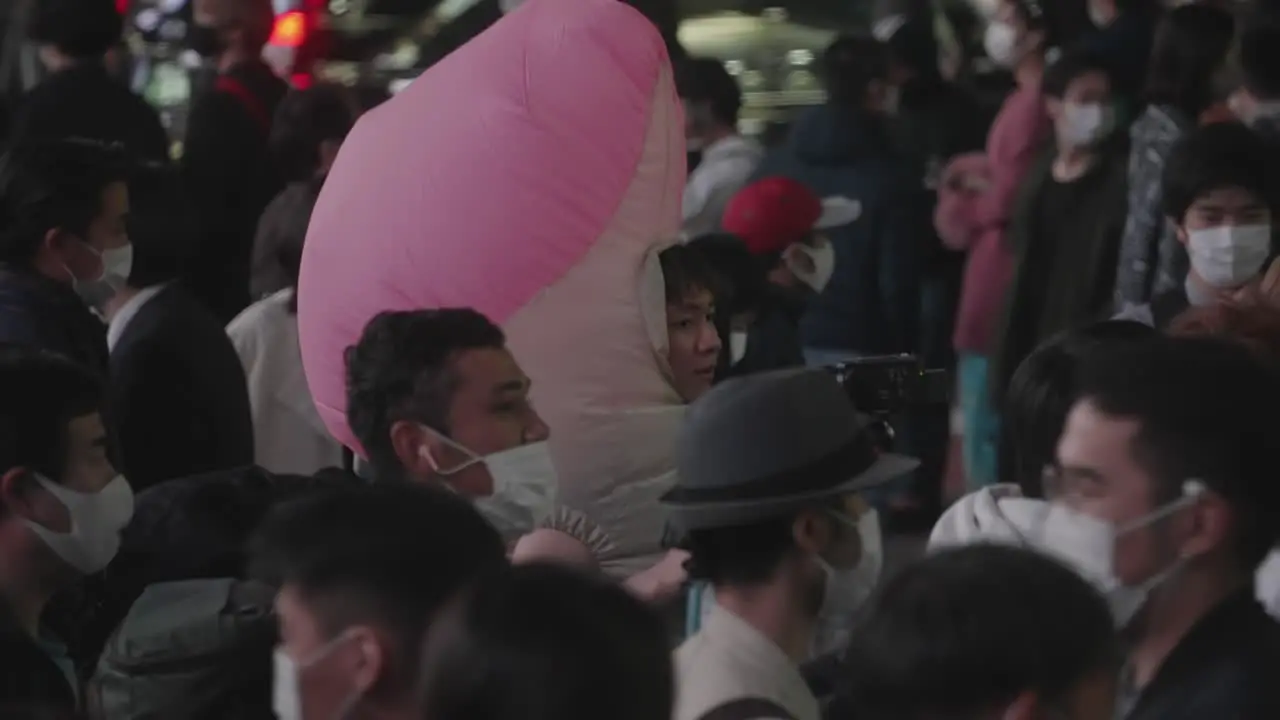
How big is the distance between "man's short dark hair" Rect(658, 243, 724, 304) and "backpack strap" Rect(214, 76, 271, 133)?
2.97 meters

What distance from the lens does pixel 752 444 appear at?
121 inches

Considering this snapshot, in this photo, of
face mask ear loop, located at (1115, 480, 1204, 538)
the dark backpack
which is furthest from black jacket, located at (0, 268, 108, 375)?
face mask ear loop, located at (1115, 480, 1204, 538)

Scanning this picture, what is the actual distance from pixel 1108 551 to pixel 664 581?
1072 mm

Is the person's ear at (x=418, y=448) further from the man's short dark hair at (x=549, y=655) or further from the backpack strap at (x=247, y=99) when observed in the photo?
the backpack strap at (x=247, y=99)

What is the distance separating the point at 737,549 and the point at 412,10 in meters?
8.07

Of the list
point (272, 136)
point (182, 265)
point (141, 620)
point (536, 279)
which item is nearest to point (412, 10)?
point (272, 136)

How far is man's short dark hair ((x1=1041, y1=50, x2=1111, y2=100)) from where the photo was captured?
22.5ft

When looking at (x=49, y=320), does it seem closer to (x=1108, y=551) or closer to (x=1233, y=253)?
(x=1108, y=551)

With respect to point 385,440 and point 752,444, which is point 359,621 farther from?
point 385,440

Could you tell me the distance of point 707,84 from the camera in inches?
291

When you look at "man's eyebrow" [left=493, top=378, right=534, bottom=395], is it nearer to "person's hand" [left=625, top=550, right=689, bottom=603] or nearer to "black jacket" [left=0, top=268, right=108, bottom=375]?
"person's hand" [left=625, top=550, right=689, bottom=603]

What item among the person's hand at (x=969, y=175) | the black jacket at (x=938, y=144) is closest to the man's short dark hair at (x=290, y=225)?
the person's hand at (x=969, y=175)

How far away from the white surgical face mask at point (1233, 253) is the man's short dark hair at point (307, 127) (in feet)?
7.96

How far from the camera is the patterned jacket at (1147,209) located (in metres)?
6.10
